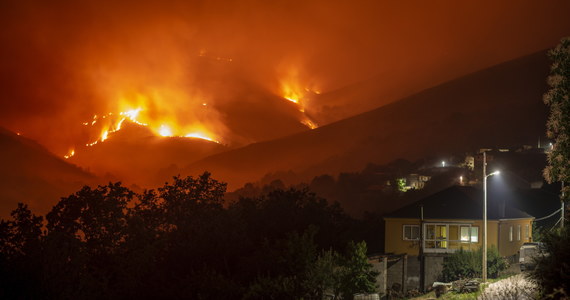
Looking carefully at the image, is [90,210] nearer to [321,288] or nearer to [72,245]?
[72,245]

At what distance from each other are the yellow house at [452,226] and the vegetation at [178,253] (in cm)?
919

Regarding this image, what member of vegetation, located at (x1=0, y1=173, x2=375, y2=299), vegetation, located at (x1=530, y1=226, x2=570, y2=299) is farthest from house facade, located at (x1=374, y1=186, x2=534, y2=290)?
vegetation, located at (x1=530, y1=226, x2=570, y2=299)

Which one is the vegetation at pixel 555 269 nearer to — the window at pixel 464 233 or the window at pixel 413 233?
the window at pixel 464 233

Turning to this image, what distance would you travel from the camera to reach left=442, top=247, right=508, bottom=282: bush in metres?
45.1

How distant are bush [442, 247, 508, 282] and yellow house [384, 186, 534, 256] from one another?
5.28m

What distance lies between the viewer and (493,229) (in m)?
53.6

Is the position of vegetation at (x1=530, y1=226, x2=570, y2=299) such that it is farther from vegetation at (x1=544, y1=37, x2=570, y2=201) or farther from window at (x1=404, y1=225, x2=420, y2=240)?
window at (x1=404, y1=225, x2=420, y2=240)

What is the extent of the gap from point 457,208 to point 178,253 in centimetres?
2685

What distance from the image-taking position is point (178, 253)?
127 feet

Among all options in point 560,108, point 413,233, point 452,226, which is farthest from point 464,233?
point 560,108

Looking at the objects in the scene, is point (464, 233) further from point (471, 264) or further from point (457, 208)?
point (471, 264)

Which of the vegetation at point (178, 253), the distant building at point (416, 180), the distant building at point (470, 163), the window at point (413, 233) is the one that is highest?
the distant building at point (470, 163)

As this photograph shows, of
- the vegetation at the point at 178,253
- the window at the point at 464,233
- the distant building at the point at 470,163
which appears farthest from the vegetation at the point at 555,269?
the distant building at the point at 470,163

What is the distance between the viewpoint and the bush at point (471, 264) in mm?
45125
